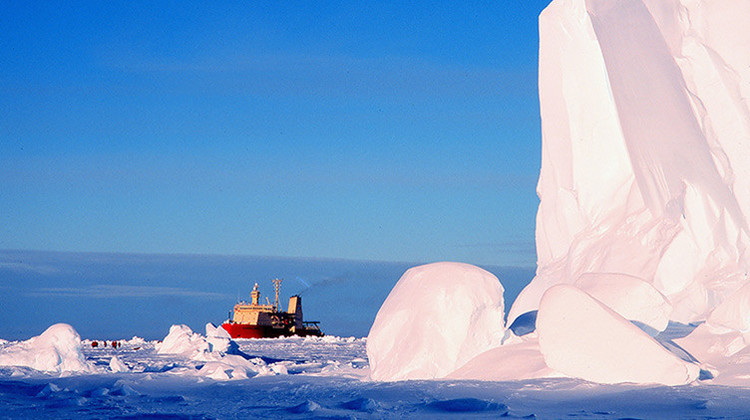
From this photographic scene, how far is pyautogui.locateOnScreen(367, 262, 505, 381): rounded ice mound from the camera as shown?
12523 millimetres

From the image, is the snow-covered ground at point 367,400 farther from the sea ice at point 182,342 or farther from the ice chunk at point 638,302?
the sea ice at point 182,342

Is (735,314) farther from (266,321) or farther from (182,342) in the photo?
(266,321)

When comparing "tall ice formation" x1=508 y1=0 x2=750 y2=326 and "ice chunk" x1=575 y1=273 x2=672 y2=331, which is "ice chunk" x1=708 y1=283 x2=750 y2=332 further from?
"tall ice formation" x1=508 y1=0 x2=750 y2=326

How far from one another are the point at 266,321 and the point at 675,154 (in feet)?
135

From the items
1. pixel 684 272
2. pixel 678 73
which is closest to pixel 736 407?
pixel 684 272

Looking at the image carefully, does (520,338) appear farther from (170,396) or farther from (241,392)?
(170,396)

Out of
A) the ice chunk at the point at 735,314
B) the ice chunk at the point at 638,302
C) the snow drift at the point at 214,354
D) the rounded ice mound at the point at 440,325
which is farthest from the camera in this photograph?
the snow drift at the point at 214,354

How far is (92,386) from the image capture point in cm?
1271

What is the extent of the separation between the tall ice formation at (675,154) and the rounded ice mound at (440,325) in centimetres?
654

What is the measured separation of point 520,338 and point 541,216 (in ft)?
38.7

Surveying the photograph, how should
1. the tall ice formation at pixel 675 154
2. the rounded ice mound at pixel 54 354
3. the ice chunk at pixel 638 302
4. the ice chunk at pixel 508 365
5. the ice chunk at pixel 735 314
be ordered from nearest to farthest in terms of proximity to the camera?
the ice chunk at pixel 508 365 < the ice chunk at pixel 638 302 < the ice chunk at pixel 735 314 < the rounded ice mound at pixel 54 354 < the tall ice formation at pixel 675 154

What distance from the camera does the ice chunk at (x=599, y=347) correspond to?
1005 centimetres

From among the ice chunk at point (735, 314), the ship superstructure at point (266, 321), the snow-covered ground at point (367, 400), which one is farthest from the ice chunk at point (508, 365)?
the ship superstructure at point (266, 321)

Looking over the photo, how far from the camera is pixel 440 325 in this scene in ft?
41.1
